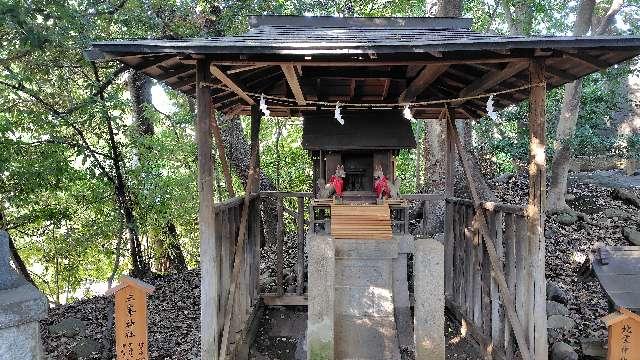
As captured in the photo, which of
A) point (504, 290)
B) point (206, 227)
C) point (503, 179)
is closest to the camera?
point (206, 227)

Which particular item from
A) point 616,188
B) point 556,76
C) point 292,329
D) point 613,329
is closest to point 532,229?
point 613,329

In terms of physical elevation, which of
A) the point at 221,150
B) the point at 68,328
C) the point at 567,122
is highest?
the point at 567,122

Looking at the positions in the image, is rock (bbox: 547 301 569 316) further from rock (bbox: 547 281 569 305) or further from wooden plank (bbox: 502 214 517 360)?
wooden plank (bbox: 502 214 517 360)

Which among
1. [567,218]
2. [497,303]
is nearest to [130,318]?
[497,303]

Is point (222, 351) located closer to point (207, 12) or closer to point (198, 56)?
point (198, 56)

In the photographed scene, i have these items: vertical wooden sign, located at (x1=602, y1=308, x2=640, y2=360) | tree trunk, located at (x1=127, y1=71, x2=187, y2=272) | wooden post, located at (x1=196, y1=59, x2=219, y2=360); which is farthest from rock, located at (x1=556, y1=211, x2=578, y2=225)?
tree trunk, located at (x1=127, y1=71, x2=187, y2=272)

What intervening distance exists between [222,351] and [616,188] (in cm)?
1184

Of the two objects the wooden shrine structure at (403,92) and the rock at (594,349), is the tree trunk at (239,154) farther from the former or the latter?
the rock at (594,349)

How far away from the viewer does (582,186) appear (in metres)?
13.1

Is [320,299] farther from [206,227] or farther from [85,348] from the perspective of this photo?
[85,348]

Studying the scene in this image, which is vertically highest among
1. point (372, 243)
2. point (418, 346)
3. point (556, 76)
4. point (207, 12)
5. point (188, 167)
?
point (207, 12)

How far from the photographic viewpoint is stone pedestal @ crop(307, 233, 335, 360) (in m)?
5.39

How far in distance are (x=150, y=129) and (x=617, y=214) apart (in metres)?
11.8

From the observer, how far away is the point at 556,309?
283 inches
